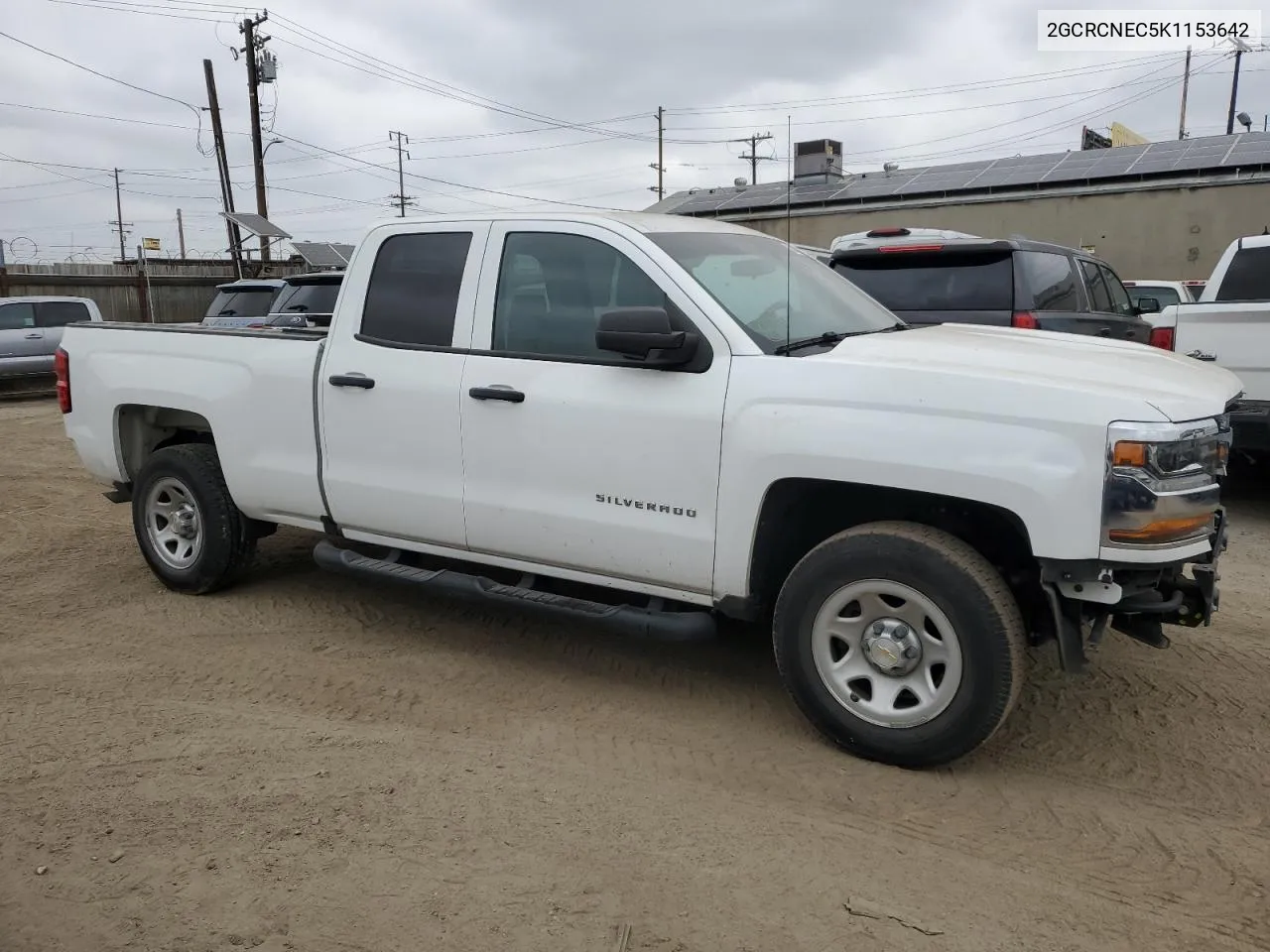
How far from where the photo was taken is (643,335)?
12.0 feet

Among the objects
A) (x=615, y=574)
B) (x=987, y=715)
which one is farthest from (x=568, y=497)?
(x=987, y=715)

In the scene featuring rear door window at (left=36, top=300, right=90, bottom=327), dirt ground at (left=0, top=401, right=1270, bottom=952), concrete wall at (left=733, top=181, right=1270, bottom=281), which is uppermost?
concrete wall at (left=733, top=181, right=1270, bottom=281)

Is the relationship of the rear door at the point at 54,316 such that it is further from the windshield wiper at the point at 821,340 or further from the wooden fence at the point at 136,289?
the windshield wiper at the point at 821,340

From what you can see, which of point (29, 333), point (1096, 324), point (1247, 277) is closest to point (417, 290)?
point (1096, 324)

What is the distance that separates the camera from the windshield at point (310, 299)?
39.4 feet

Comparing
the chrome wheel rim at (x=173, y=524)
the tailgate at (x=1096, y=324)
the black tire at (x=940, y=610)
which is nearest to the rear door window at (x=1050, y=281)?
the tailgate at (x=1096, y=324)

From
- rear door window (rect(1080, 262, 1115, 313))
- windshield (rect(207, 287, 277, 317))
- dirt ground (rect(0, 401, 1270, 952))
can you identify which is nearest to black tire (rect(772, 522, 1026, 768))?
dirt ground (rect(0, 401, 1270, 952))

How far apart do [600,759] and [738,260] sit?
2.15m

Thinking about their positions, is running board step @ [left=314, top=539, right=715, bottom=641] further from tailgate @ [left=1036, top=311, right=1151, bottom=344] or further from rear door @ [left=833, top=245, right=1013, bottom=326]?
tailgate @ [left=1036, top=311, right=1151, bottom=344]

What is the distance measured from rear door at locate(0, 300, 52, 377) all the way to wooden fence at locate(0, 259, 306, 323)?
9.91 m

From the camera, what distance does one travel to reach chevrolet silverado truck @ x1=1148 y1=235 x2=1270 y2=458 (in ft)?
22.7

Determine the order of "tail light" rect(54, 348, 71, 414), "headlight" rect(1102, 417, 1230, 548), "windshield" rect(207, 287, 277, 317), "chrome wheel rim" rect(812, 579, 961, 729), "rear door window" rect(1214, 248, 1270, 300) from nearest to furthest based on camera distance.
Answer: "headlight" rect(1102, 417, 1230, 548), "chrome wheel rim" rect(812, 579, 961, 729), "tail light" rect(54, 348, 71, 414), "rear door window" rect(1214, 248, 1270, 300), "windshield" rect(207, 287, 277, 317)

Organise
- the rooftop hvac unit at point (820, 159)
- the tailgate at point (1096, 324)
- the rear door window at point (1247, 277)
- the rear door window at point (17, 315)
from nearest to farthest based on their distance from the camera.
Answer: the tailgate at point (1096, 324)
the rear door window at point (1247, 277)
the rear door window at point (17, 315)
the rooftop hvac unit at point (820, 159)

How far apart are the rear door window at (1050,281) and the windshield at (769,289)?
10.2 feet
